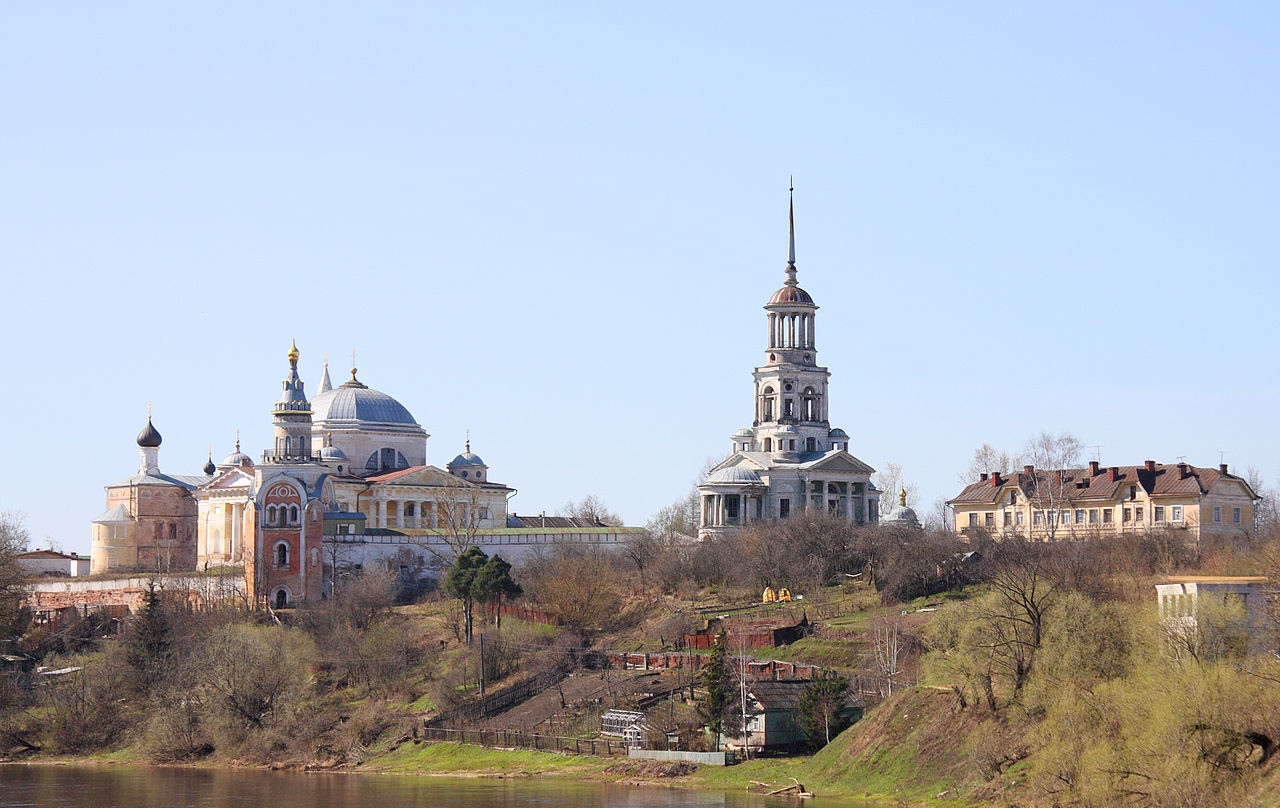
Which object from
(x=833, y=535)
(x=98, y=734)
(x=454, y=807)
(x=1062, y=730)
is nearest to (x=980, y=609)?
(x=1062, y=730)

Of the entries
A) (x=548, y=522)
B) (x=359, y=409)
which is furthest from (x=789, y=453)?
(x=359, y=409)

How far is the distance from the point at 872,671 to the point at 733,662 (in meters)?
5.01

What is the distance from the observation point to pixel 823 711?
4812cm

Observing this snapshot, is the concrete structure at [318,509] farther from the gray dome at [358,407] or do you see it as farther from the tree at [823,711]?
the tree at [823,711]

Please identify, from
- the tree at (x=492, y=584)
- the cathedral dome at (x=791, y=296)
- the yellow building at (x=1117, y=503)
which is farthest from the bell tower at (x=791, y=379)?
the tree at (x=492, y=584)

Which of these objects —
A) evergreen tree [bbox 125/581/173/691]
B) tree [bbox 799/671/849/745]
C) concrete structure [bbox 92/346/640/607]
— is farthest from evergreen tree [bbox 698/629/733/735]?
concrete structure [bbox 92/346/640/607]

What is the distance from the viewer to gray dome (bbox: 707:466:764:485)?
83812 millimetres

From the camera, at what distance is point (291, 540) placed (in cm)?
7344

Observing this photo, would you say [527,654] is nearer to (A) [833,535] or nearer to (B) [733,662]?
(B) [733,662]

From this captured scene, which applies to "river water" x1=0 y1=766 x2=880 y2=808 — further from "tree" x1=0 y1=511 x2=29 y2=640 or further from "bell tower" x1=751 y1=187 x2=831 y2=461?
"bell tower" x1=751 y1=187 x2=831 y2=461

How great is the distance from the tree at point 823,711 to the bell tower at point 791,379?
39905 millimetres

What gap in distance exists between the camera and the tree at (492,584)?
64688 millimetres

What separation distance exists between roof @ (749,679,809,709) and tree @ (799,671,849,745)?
70 centimetres

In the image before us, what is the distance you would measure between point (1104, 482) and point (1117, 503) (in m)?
1.52
